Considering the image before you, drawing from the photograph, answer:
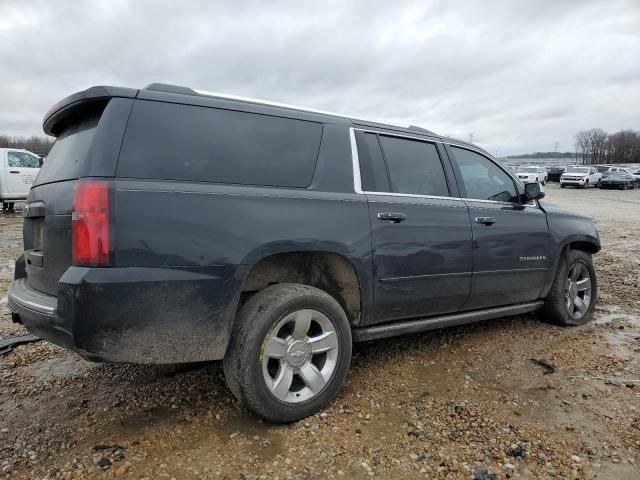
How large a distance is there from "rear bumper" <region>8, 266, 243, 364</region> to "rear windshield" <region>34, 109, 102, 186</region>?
592 millimetres

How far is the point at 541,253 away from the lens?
163 inches

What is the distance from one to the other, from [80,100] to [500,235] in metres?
3.10

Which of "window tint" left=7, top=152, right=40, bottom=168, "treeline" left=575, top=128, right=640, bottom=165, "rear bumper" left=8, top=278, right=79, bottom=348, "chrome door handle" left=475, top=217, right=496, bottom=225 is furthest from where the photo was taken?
"treeline" left=575, top=128, right=640, bottom=165

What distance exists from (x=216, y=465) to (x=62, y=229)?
4.64 feet

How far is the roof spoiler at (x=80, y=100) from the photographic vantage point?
7.80 ft

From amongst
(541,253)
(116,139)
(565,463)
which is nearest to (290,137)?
(116,139)

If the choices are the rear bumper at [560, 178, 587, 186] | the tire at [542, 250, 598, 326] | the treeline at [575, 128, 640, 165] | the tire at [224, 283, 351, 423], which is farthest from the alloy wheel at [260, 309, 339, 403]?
the treeline at [575, 128, 640, 165]

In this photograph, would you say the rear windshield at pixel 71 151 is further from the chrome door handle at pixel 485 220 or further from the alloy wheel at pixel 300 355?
the chrome door handle at pixel 485 220

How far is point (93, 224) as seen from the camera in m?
2.18

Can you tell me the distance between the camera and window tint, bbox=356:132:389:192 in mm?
3123

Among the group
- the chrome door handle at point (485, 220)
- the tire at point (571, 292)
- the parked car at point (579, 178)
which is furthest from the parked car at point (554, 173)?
the chrome door handle at point (485, 220)

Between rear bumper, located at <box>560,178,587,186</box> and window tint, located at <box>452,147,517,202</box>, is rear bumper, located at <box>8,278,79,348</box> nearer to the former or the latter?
window tint, located at <box>452,147,517,202</box>

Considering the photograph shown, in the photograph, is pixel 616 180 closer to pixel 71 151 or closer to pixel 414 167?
pixel 414 167

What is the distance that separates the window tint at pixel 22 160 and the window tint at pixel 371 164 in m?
13.6
